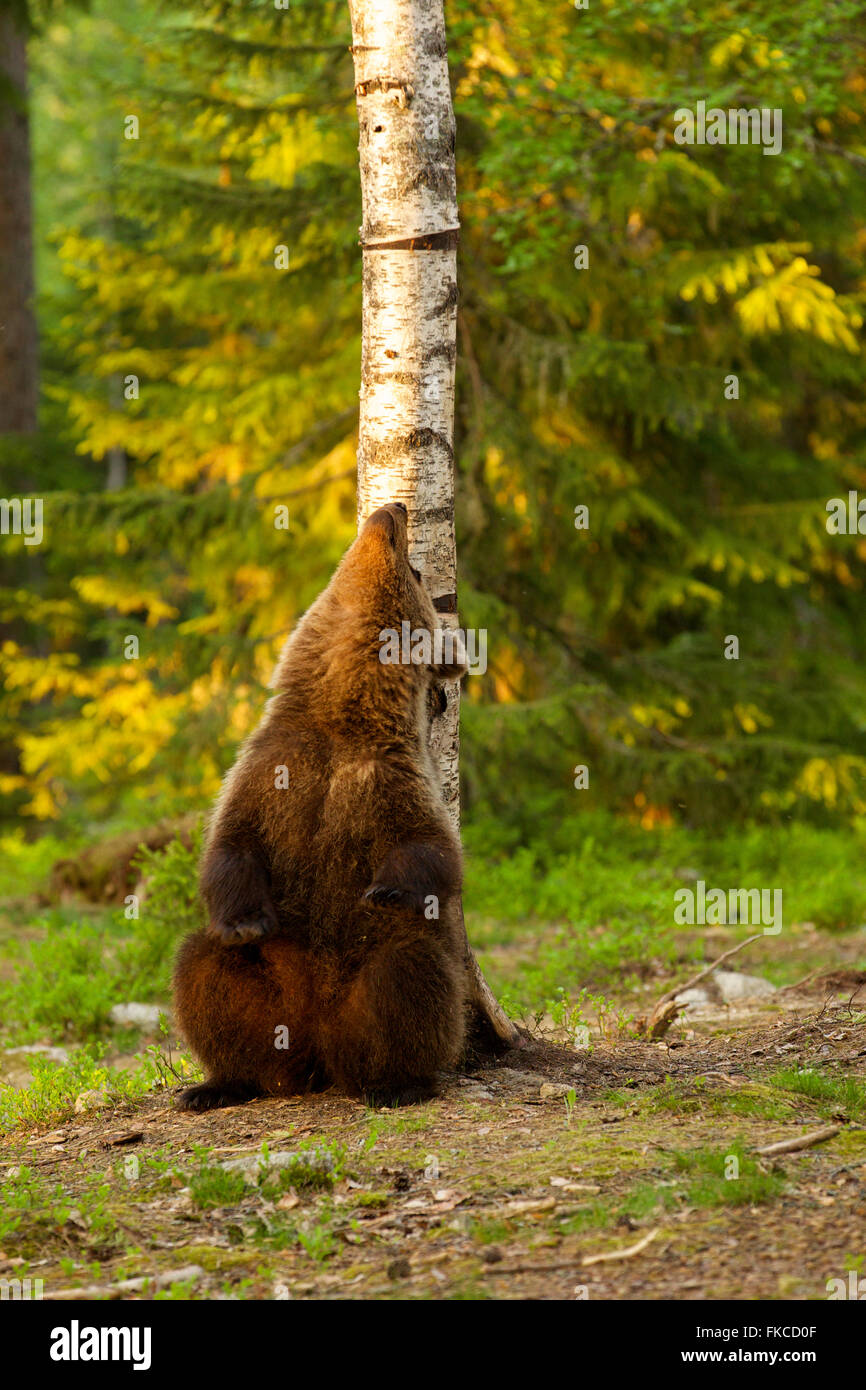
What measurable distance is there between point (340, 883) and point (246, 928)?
409mm

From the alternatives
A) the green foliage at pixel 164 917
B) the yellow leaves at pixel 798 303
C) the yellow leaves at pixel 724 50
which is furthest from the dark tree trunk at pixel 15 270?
the green foliage at pixel 164 917

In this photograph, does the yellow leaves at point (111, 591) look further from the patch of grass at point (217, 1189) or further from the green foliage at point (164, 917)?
the patch of grass at point (217, 1189)

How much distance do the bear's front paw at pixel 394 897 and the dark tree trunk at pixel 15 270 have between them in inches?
572

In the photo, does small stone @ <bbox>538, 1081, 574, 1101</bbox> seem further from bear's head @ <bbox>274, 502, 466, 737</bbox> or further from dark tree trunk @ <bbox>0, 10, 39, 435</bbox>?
dark tree trunk @ <bbox>0, 10, 39, 435</bbox>

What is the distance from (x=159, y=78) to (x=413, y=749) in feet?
35.5

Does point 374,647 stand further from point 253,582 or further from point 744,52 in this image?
point 253,582

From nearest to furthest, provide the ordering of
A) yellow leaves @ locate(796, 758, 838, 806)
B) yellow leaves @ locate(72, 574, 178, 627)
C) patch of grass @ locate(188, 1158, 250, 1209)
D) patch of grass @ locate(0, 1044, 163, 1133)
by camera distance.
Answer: patch of grass @ locate(188, 1158, 250, 1209)
patch of grass @ locate(0, 1044, 163, 1133)
yellow leaves @ locate(796, 758, 838, 806)
yellow leaves @ locate(72, 574, 178, 627)

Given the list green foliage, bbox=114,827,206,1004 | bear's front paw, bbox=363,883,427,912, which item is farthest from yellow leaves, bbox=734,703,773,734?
bear's front paw, bbox=363,883,427,912

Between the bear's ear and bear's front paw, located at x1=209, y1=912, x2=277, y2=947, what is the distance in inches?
47.5

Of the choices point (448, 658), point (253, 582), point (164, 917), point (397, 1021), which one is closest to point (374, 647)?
point (448, 658)

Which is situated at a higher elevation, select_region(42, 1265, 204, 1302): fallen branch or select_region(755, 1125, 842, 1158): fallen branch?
select_region(755, 1125, 842, 1158): fallen branch

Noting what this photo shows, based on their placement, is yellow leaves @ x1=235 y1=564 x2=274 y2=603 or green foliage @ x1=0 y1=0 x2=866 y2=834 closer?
green foliage @ x1=0 y1=0 x2=866 y2=834

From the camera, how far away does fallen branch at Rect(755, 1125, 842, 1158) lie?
4480 mm

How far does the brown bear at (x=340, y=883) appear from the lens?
5090mm
